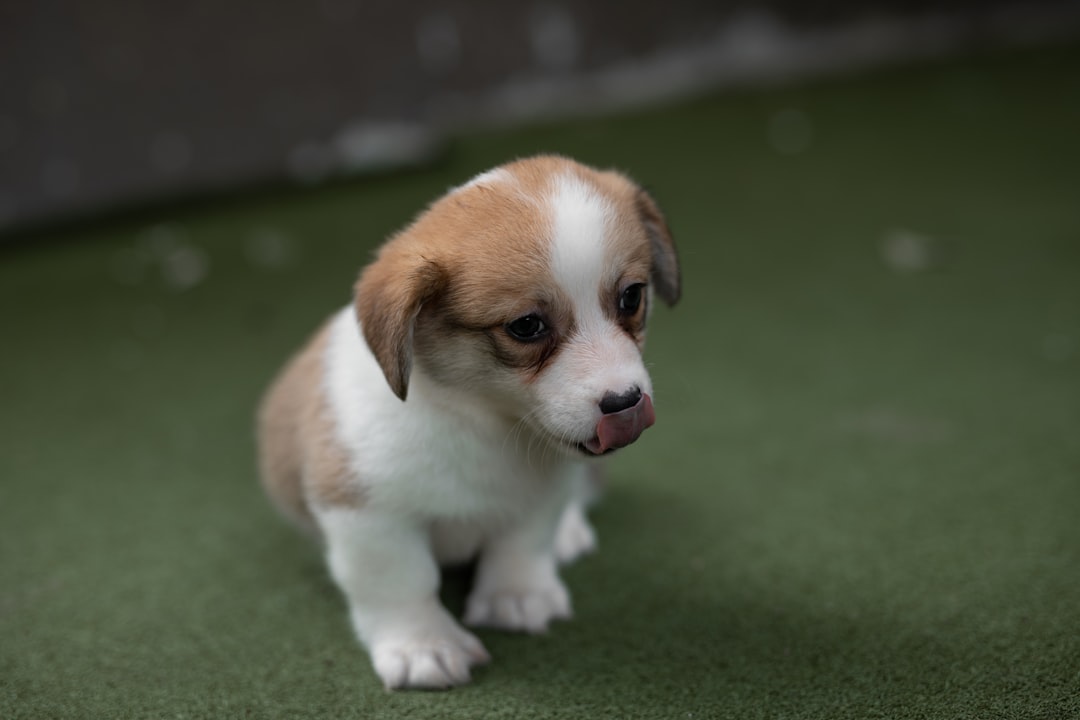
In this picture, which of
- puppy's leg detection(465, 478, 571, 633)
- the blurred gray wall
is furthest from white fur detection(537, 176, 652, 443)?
the blurred gray wall

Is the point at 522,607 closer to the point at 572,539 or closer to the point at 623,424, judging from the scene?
the point at 572,539

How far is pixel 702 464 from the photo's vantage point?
3074 mm

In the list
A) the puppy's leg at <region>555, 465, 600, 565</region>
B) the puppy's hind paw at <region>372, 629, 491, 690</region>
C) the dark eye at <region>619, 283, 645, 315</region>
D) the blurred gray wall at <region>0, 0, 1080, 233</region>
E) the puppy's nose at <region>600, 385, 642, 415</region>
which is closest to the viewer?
the puppy's nose at <region>600, 385, 642, 415</region>

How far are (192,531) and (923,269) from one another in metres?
3.10

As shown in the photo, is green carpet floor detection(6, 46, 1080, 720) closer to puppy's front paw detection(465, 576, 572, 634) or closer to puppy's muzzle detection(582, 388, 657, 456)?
puppy's front paw detection(465, 576, 572, 634)

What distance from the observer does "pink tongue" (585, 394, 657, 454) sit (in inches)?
72.7

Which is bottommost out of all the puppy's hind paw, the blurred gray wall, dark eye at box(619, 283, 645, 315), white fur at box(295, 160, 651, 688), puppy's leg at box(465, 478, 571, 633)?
the puppy's hind paw

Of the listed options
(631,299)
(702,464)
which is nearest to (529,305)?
(631,299)

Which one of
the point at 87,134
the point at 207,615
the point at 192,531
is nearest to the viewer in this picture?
the point at 207,615

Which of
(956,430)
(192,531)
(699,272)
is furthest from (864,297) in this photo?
(192,531)

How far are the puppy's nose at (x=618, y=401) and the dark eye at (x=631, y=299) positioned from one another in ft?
0.69

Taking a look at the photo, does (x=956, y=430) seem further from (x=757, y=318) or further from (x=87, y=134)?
(x=87, y=134)

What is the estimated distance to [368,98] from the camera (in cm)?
588

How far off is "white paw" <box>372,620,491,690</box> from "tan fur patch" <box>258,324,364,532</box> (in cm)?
32
